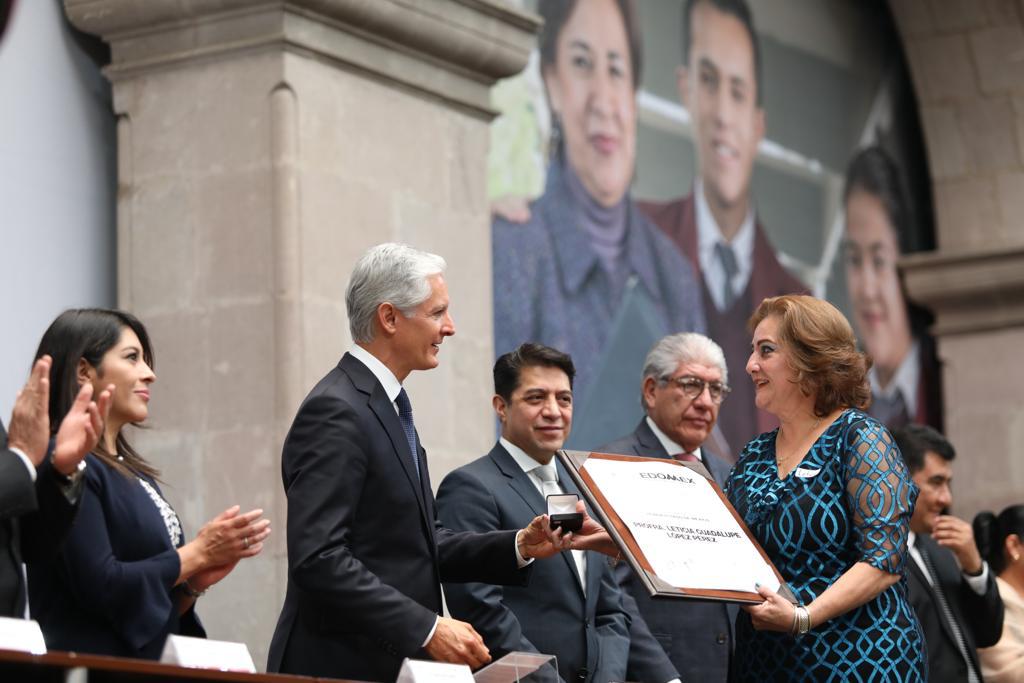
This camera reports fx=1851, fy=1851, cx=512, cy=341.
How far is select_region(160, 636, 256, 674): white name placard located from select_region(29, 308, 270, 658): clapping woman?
448mm

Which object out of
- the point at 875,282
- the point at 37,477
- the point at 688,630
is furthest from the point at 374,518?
the point at 875,282

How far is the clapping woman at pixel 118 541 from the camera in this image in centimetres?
419

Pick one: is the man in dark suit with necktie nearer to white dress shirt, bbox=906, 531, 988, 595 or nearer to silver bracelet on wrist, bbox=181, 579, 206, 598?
silver bracelet on wrist, bbox=181, 579, 206, 598

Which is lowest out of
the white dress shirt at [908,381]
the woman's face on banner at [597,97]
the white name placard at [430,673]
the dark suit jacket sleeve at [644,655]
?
the dark suit jacket sleeve at [644,655]

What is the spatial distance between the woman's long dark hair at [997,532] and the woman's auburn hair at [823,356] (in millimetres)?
2658

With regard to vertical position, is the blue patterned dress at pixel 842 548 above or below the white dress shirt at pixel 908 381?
below

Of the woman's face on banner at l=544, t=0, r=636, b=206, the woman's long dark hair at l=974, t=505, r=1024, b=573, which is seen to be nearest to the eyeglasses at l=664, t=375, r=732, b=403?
the woman's long dark hair at l=974, t=505, r=1024, b=573

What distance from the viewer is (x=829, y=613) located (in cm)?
442

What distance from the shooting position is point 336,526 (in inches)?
170

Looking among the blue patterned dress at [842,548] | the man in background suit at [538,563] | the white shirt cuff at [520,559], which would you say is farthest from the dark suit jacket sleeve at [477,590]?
the blue patterned dress at [842,548]

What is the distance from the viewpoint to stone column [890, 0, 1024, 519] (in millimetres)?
11047

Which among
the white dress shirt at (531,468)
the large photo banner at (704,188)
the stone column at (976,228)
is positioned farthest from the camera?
the stone column at (976,228)

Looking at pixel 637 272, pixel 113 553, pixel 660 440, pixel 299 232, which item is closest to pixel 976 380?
pixel 637 272

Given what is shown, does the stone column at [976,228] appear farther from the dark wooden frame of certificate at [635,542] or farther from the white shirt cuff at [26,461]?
Result: the white shirt cuff at [26,461]
